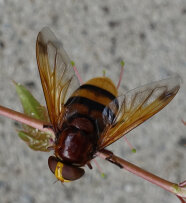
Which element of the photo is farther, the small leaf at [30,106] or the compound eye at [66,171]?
the small leaf at [30,106]

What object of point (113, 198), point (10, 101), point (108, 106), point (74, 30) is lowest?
point (113, 198)

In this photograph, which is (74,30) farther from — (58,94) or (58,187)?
(58,94)

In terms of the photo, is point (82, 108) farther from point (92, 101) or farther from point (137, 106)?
point (137, 106)

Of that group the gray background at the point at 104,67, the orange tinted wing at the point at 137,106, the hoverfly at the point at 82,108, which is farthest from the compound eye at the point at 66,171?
the gray background at the point at 104,67

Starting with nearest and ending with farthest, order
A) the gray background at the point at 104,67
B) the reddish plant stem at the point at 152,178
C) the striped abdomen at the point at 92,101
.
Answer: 1. the reddish plant stem at the point at 152,178
2. the striped abdomen at the point at 92,101
3. the gray background at the point at 104,67

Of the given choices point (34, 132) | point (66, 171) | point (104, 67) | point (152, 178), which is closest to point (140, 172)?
point (152, 178)

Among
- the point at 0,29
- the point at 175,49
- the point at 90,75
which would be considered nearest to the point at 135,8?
the point at 175,49

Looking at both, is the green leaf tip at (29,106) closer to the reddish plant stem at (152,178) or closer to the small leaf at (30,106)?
the small leaf at (30,106)

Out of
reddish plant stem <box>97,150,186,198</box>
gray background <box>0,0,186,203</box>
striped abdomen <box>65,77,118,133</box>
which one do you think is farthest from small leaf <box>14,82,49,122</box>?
gray background <box>0,0,186,203</box>
